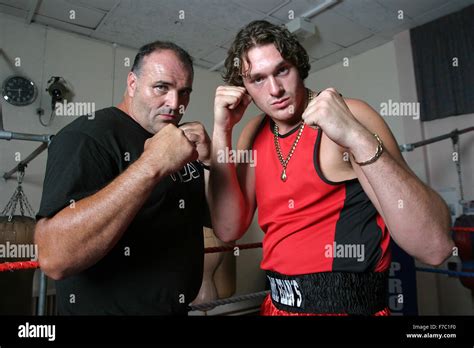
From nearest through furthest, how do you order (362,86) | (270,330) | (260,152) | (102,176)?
(270,330), (102,176), (260,152), (362,86)

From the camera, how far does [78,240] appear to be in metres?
0.56

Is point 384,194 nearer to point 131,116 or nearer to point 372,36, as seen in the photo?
point 131,116

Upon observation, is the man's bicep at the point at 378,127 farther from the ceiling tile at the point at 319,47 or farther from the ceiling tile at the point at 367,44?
the ceiling tile at the point at 367,44

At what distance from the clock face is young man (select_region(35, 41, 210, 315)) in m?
1.81

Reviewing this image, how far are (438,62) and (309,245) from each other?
2.42m

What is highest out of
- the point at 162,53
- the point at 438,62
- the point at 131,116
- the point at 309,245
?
the point at 438,62

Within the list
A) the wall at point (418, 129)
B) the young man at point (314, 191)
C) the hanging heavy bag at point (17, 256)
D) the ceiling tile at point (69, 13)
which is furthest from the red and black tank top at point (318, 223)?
the ceiling tile at point (69, 13)

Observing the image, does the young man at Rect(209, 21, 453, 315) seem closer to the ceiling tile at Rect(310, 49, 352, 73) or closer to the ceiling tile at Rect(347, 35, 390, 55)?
the ceiling tile at Rect(347, 35, 390, 55)

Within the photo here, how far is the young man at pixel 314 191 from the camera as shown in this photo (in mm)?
535

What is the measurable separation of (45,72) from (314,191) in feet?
7.81

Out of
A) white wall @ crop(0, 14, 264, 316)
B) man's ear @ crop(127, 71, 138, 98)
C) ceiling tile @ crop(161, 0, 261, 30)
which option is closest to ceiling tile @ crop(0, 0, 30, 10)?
white wall @ crop(0, 14, 264, 316)

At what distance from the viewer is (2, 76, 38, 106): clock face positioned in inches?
86.3

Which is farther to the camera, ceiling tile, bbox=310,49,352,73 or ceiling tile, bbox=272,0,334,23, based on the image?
ceiling tile, bbox=310,49,352,73

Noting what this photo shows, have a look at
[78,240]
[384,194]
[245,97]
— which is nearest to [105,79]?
[245,97]
